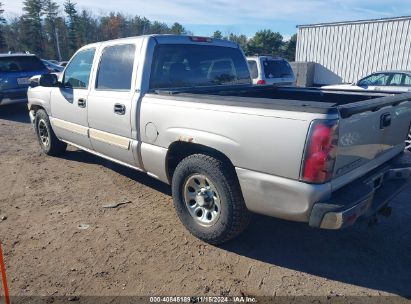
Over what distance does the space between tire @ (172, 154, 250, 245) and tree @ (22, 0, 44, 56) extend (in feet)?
225

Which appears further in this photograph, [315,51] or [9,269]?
[315,51]

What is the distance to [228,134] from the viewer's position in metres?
2.88

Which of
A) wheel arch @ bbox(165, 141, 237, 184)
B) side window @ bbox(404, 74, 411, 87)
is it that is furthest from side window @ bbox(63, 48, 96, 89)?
side window @ bbox(404, 74, 411, 87)

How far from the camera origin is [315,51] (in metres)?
21.8

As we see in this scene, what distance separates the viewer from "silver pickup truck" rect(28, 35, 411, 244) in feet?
8.21

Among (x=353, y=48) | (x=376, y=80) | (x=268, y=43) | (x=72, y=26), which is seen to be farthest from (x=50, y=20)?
(x=376, y=80)

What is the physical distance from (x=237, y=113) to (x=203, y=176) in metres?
0.77

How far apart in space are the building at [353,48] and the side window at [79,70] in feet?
59.6

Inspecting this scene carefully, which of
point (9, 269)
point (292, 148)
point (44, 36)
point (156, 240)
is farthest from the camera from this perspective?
point (44, 36)

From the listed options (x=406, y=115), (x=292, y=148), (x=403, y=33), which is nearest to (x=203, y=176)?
(x=292, y=148)

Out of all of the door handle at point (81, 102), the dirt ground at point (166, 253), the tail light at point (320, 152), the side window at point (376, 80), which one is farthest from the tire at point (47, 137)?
the side window at point (376, 80)

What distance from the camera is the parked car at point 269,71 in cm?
908

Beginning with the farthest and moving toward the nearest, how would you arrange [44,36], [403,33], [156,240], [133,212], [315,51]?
[44,36], [315,51], [403,33], [133,212], [156,240]

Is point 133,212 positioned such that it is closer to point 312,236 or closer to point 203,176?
point 203,176
